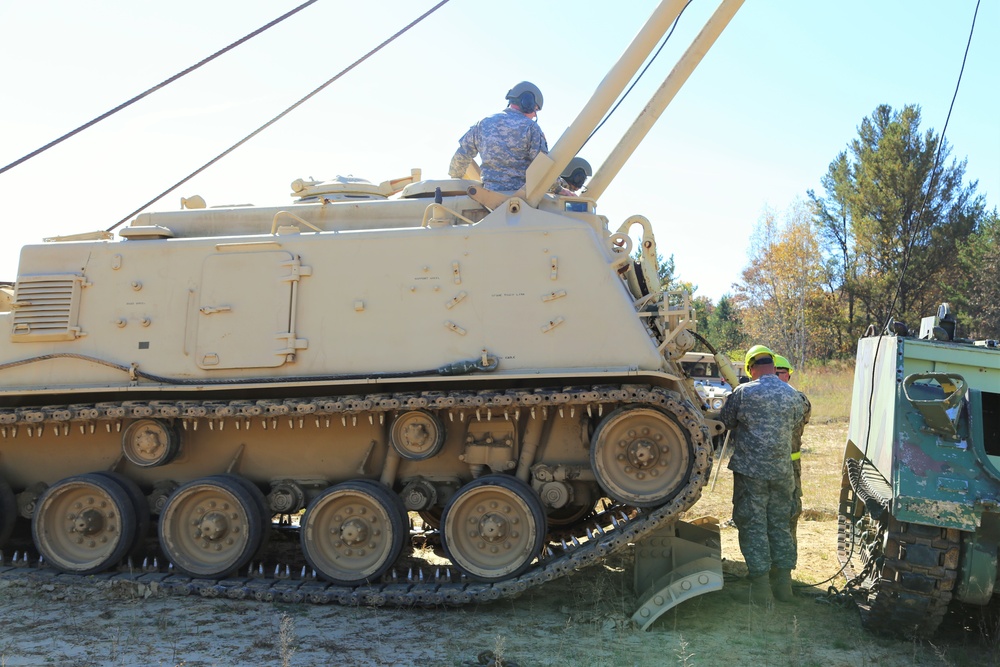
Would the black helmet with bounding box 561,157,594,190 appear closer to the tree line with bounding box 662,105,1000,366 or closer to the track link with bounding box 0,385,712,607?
the track link with bounding box 0,385,712,607

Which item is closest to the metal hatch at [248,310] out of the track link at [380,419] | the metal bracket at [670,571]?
the track link at [380,419]

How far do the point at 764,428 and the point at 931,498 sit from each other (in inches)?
76.0

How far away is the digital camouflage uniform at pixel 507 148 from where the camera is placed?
846 centimetres

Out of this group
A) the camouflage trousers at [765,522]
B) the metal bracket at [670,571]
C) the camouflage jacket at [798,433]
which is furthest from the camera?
the camouflage jacket at [798,433]

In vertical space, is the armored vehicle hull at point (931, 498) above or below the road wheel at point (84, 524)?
above

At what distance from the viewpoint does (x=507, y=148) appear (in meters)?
8.45

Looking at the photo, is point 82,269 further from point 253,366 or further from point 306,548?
point 306,548

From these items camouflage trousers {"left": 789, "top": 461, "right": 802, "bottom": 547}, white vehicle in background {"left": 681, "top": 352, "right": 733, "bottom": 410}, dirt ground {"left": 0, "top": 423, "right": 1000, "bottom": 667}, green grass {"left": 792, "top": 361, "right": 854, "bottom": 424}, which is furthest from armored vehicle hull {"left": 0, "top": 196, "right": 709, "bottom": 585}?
green grass {"left": 792, "top": 361, "right": 854, "bottom": 424}

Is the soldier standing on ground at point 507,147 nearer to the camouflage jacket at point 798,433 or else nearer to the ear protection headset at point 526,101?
the ear protection headset at point 526,101

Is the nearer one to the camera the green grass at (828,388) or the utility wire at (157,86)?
the utility wire at (157,86)

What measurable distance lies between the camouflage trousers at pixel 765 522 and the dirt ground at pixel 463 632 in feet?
1.27

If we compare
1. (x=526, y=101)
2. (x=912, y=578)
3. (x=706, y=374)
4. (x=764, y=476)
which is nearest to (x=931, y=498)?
(x=912, y=578)

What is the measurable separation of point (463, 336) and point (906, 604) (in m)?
3.77

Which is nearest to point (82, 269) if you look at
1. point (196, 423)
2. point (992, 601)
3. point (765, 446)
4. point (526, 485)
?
point (196, 423)
